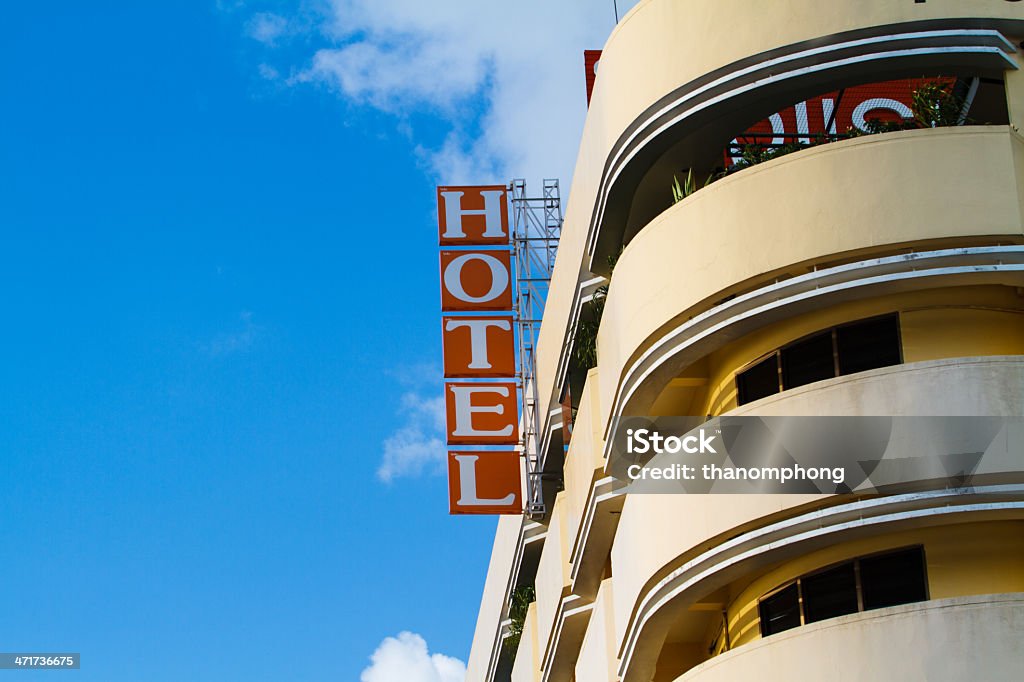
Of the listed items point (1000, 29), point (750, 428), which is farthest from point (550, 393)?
point (1000, 29)

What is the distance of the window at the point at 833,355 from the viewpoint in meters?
24.2

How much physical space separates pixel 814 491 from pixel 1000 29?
698 cm

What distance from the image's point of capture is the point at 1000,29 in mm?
24531

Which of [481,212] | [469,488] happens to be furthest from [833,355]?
[481,212]

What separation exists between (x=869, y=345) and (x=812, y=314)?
962mm

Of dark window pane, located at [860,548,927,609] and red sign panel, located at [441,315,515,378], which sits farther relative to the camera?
red sign panel, located at [441,315,515,378]

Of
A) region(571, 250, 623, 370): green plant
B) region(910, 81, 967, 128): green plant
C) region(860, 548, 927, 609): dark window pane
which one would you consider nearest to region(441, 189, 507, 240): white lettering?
region(571, 250, 623, 370): green plant

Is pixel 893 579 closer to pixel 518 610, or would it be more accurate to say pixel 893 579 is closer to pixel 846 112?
pixel 846 112

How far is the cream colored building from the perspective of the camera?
22.3 meters

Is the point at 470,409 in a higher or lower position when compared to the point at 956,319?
higher

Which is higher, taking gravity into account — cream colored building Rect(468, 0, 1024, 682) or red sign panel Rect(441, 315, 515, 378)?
red sign panel Rect(441, 315, 515, 378)

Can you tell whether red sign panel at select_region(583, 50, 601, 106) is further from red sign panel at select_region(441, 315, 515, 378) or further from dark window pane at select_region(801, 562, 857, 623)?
dark window pane at select_region(801, 562, 857, 623)

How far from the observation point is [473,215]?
37.5 m

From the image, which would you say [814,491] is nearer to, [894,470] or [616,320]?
[894,470]
